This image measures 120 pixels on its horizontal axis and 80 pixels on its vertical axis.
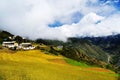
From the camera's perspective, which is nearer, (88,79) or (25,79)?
(25,79)

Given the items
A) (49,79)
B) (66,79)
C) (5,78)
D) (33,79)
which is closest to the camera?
(5,78)

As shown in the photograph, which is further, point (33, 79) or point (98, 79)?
point (98, 79)

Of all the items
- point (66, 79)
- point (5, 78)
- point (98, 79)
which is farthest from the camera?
point (98, 79)

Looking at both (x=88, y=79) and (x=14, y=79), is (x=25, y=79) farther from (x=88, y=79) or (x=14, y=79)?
(x=88, y=79)

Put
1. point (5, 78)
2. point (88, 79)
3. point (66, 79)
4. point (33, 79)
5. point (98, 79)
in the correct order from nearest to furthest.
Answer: point (5, 78), point (33, 79), point (66, 79), point (88, 79), point (98, 79)

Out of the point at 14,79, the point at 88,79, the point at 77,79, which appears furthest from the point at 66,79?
the point at 14,79

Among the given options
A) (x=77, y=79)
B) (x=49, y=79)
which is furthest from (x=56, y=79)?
(x=77, y=79)

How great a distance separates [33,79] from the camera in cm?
4228

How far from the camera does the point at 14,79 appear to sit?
126 feet

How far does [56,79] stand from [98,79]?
49.9 feet

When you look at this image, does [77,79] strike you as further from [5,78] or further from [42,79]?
[5,78]

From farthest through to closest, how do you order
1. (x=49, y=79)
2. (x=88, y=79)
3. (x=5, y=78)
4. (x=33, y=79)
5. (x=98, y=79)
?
(x=98, y=79) < (x=88, y=79) < (x=49, y=79) < (x=33, y=79) < (x=5, y=78)

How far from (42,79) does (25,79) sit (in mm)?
5529

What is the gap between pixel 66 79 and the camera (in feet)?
168
